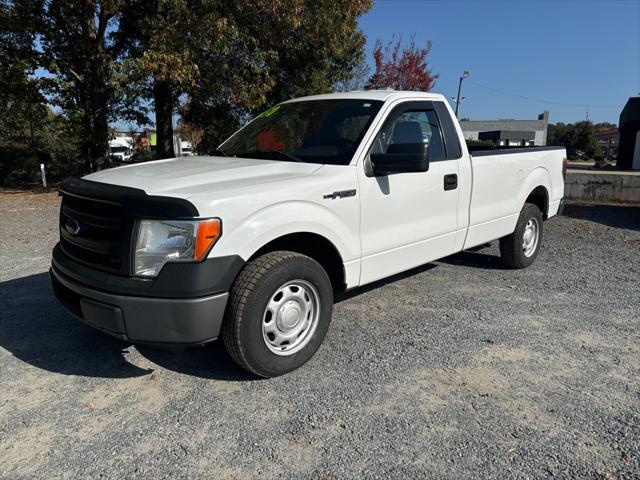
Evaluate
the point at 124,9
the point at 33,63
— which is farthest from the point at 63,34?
the point at 124,9

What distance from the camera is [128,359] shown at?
12.0ft

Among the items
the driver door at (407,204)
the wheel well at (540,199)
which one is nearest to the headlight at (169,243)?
the driver door at (407,204)

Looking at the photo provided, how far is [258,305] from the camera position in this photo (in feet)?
10.0

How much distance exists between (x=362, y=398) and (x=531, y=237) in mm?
3963

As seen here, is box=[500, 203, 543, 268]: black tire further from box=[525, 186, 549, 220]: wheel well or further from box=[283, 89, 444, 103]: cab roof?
box=[283, 89, 444, 103]: cab roof

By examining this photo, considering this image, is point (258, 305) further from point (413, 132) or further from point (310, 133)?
point (413, 132)

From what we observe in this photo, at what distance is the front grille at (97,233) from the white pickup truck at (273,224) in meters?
0.01

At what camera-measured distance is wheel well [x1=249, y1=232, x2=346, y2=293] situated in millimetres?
3441

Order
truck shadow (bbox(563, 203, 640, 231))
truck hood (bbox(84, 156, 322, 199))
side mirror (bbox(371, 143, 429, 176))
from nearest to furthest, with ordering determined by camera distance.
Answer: truck hood (bbox(84, 156, 322, 199)) → side mirror (bbox(371, 143, 429, 176)) → truck shadow (bbox(563, 203, 640, 231))

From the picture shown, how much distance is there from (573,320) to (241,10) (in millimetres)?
10071

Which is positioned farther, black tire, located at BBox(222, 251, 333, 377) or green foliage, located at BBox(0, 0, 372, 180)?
green foliage, located at BBox(0, 0, 372, 180)

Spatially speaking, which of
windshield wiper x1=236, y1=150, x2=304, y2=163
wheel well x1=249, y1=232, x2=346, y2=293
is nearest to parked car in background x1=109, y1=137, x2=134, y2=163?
windshield wiper x1=236, y1=150, x2=304, y2=163

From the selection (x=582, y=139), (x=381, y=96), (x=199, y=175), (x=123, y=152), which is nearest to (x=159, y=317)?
(x=199, y=175)

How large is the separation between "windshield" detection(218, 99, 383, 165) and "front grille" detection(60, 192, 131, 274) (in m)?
1.41
